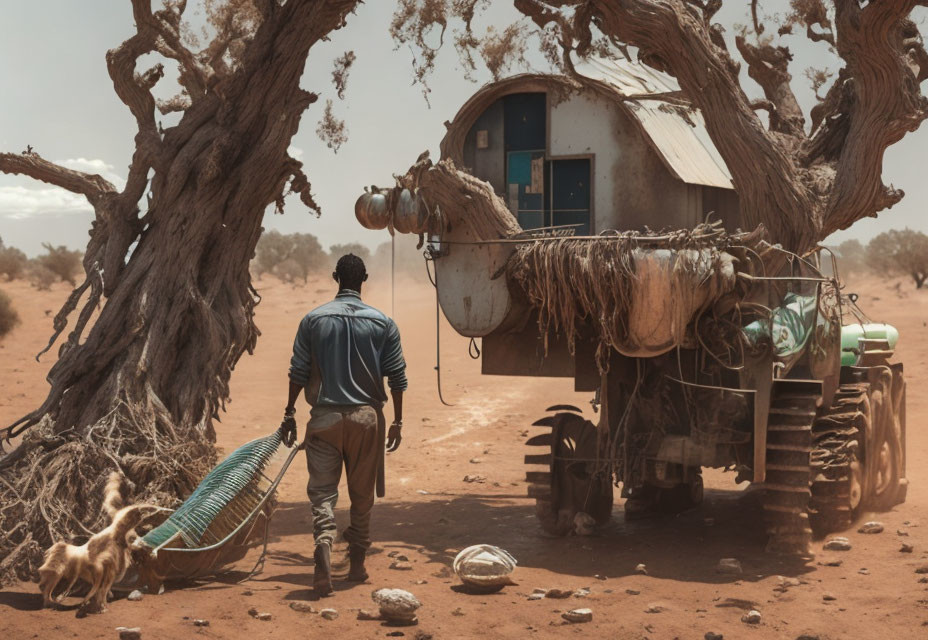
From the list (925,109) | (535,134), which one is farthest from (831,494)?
(535,134)

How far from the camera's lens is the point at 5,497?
24.9 ft

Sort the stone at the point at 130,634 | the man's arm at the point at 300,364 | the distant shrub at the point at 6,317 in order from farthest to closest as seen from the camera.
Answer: the distant shrub at the point at 6,317, the man's arm at the point at 300,364, the stone at the point at 130,634

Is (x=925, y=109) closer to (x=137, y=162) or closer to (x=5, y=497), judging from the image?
(x=137, y=162)

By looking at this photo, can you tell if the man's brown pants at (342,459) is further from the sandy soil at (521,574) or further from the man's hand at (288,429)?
the sandy soil at (521,574)

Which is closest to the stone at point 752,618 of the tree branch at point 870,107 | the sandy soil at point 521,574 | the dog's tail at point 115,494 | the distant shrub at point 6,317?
the sandy soil at point 521,574

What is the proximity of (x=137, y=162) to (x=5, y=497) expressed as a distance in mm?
2964

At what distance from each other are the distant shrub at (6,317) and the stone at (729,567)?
68.7 feet

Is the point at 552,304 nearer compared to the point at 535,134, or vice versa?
the point at 552,304

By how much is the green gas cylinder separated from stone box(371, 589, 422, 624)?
542 cm

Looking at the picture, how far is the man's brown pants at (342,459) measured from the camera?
23.6ft

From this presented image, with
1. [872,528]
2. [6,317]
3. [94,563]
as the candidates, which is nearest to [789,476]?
[872,528]

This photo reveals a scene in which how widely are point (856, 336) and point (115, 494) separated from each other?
683 cm

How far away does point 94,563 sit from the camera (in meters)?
6.38

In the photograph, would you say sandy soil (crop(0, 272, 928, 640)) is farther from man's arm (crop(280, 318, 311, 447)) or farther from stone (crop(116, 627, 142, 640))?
man's arm (crop(280, 318, 311, 447))
